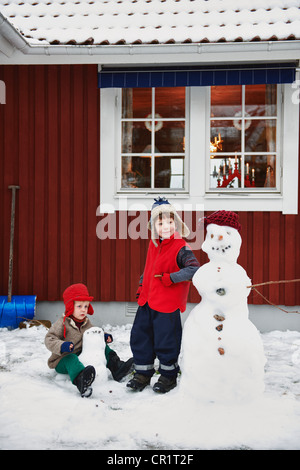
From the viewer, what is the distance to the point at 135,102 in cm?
502

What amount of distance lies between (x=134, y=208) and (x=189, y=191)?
2.18 feet

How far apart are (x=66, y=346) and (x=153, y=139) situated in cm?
286

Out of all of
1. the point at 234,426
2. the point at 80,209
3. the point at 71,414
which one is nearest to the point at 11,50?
the point at 80,209

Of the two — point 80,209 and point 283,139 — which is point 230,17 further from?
point 80,209

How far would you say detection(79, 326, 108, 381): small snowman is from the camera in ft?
10.2

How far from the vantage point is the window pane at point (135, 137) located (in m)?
5.03

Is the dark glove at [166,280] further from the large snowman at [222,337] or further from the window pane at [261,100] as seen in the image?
the window pane at [261,100]

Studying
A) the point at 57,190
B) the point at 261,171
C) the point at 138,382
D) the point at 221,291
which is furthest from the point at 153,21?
the point at 138,382

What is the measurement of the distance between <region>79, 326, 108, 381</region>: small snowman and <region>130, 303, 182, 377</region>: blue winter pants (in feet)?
0.82

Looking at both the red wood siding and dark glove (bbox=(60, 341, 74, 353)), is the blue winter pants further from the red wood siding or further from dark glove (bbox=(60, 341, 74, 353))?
the red wood siding

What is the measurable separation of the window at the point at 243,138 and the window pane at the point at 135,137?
77 cm

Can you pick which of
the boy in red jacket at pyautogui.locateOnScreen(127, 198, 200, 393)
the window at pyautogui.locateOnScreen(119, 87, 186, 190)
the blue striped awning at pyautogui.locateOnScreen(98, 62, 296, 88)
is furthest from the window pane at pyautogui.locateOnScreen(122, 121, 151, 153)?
the boy in red jacket at pyautogui.locateOnScreen(127, 198, 200, 393)

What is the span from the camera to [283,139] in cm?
474
